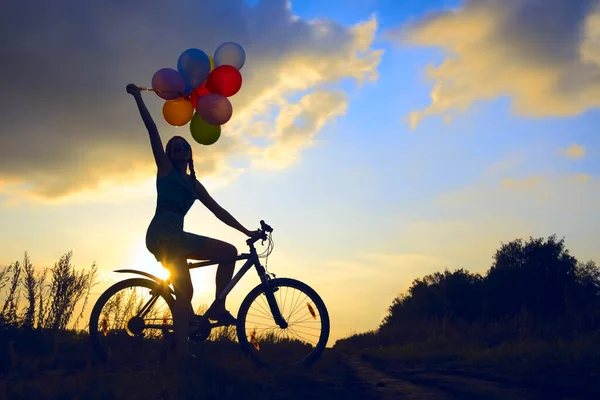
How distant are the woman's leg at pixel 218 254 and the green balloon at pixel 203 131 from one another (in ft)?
4.92

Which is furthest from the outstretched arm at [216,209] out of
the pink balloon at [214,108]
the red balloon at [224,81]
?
the red balloon at [224,81]

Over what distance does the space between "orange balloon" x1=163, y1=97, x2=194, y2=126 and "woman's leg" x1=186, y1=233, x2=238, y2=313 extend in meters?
1.63

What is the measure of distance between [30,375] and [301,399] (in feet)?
8.23

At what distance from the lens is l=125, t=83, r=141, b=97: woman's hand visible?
579 centimetres

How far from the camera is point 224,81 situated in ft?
21.9

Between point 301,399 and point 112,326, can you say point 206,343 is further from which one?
point 301,399

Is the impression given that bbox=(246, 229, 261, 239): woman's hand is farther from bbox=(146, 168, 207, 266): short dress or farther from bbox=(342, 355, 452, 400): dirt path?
bbox=(342, 355, 452, 400): dirt path

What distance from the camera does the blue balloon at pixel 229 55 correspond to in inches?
273

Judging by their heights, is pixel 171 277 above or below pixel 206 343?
above

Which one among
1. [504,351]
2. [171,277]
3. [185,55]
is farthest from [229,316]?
[504,351]

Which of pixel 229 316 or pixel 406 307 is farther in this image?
pixel 406 307

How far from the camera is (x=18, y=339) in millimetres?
6203

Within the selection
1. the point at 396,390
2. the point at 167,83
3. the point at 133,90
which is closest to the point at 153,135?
the point at 133,90

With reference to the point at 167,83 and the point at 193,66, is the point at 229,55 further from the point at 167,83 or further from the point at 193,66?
the point at 167,83
